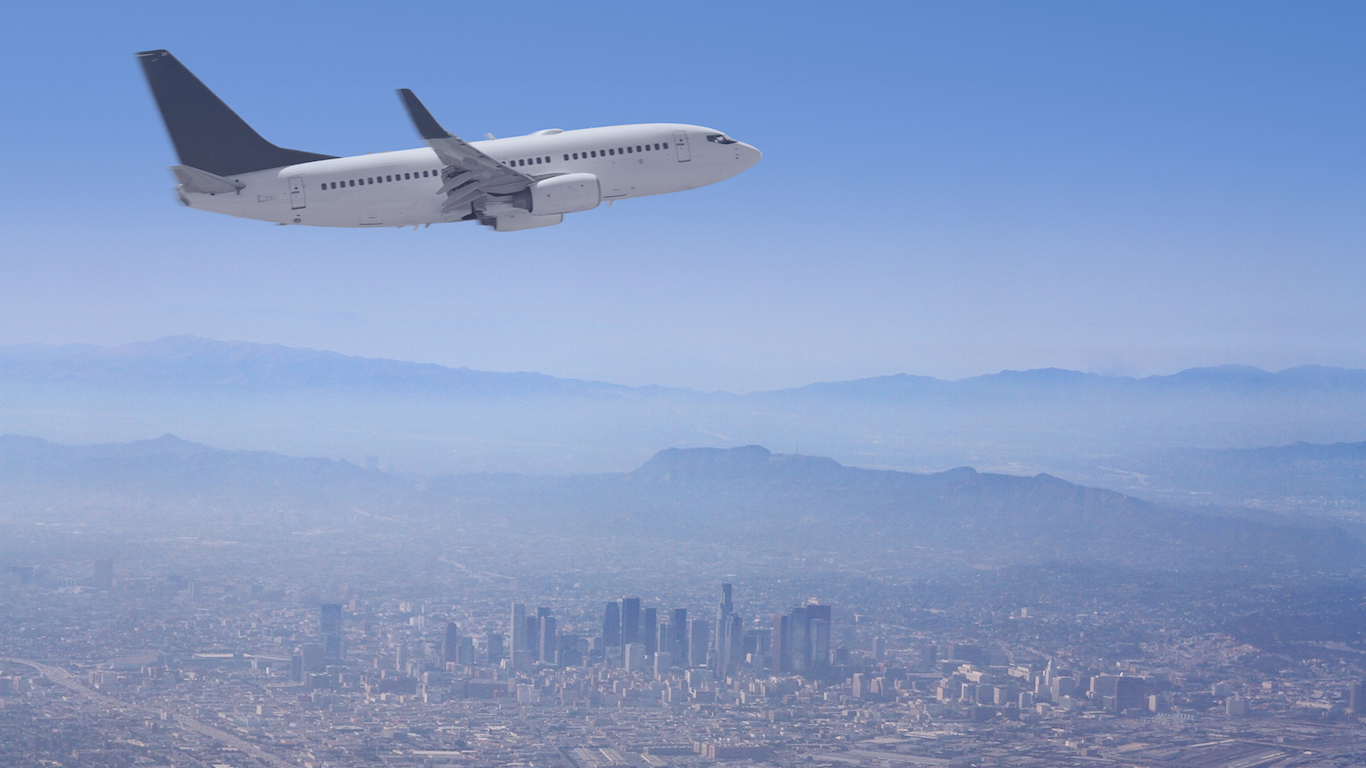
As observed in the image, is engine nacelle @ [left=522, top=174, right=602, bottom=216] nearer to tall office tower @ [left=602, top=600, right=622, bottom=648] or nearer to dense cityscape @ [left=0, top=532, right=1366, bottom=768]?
dense cityscape @ [left=0, top=532, right=1366, bottom=768]

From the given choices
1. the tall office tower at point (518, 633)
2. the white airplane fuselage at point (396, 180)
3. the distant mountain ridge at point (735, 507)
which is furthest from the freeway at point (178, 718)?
the distant mountain ridge at point (735, 507)

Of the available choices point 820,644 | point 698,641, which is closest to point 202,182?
point 698,641

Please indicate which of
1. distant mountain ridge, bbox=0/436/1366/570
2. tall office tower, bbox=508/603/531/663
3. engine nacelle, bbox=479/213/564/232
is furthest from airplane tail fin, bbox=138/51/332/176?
distant mountain ridge, bbox=0/436/1366/570

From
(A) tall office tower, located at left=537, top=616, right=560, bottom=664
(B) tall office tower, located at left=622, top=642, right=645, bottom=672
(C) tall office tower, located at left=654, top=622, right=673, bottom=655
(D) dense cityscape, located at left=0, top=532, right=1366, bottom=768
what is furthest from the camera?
(C) tall office tower, located at left=654, top=622, right=673, bottom=655

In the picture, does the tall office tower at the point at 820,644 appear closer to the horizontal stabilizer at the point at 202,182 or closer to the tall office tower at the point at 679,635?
the tall office tower at the point at 679,635

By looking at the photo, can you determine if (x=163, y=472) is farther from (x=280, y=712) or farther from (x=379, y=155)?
(x=379, y=155)

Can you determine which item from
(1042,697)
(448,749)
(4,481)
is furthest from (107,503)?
(1042,697)
